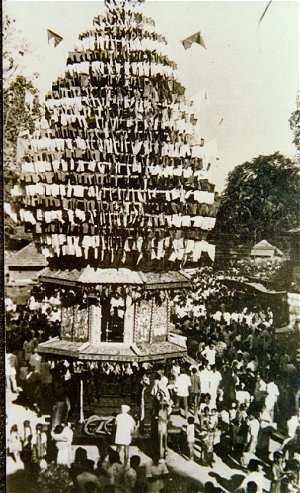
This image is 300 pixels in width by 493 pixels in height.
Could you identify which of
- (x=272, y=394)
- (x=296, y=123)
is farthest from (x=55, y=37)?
(x=272, y=394)

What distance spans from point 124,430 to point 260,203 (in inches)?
123

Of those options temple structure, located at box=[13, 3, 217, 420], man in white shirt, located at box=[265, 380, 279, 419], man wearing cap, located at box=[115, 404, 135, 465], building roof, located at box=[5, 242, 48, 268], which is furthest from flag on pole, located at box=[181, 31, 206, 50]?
man wearing cap, located at box=[115, 404, 135, 465]

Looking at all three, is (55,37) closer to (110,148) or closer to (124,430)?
(110,148)

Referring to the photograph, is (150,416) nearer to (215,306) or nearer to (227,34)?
(215,306)

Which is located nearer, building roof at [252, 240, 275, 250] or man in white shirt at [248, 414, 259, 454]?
man in white shirt at [248, 414, 259, 454]

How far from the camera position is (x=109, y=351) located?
6.17 m

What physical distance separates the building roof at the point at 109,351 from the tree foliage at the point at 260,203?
1.51 meters

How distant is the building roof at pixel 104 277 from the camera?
6.09 m

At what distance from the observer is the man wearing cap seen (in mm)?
5973

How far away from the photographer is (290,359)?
20.2 feet

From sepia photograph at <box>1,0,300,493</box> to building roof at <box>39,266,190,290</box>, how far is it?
2 centimetres

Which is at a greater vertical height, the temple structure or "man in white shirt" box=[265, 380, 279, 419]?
the temple structure

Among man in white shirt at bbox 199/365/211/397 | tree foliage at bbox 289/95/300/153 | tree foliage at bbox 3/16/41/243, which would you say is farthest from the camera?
man in white shirt at bbox 199/365/211/397

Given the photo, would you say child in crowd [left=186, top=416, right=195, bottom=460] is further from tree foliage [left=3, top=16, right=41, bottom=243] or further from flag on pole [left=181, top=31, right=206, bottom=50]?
flag on pole [left=181, top=31, right=206, bottom=50]
